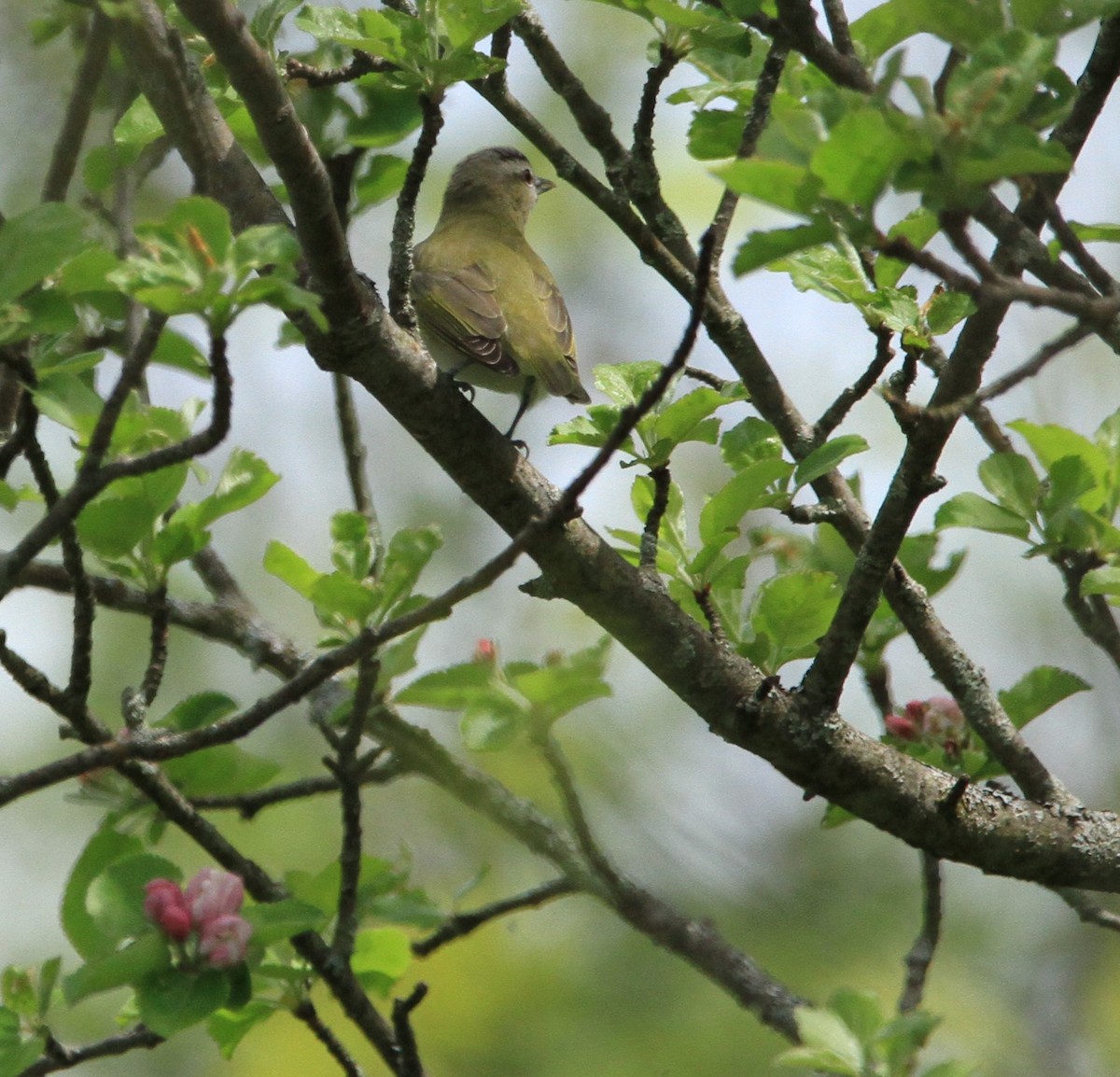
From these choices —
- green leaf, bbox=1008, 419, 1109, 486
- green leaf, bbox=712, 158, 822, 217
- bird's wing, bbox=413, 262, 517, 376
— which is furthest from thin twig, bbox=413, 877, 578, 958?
bird's wing, bbox=413, 262, 517, 376

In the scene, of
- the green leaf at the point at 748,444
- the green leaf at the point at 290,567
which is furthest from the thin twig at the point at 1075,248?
the green leaf at the point at 290,567

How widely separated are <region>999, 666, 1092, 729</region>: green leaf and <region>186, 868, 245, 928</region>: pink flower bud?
6.05 feet

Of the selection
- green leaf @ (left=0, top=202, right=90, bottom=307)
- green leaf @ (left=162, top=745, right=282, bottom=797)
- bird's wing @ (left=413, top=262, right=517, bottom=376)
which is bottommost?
green leaf @ (left=162, top=745, right=282, bottom=797)

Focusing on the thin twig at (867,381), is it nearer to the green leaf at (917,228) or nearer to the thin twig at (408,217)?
the green leaf at (917,228)

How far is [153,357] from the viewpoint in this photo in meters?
2.17

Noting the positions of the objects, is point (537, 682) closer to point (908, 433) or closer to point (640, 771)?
point (908, 433)

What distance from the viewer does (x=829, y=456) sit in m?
2.65

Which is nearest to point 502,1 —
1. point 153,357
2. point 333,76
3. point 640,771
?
point 333,76

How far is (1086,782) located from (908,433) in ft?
19.3

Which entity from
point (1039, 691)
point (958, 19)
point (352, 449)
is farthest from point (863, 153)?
point (352, 449)

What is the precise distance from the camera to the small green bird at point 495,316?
4.53 metres

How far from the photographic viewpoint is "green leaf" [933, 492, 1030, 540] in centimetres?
294

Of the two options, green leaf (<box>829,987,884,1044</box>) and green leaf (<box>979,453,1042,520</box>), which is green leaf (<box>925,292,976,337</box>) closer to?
green leaf (<box>979,453,1042,520</box>)

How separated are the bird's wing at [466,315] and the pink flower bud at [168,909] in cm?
242
